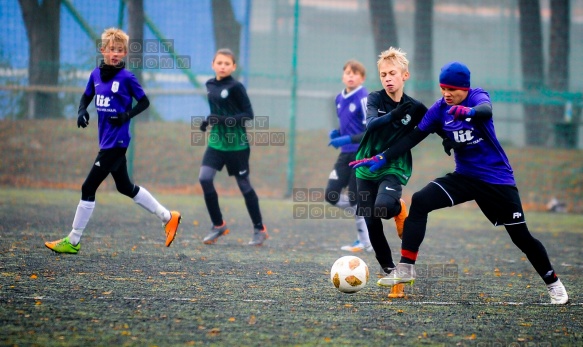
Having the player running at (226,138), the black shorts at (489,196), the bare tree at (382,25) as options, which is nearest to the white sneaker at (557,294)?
the black shorts at (489,196)

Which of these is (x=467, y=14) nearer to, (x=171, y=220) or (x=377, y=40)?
(x=377, y=40)

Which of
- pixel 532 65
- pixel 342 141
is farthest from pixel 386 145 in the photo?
pixel 532 65

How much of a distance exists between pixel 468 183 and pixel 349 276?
1.14 m

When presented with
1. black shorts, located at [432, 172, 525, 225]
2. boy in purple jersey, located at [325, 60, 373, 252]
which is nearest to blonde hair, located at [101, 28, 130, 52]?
boy in purple jersey, located at [325, 60, 373, 252]

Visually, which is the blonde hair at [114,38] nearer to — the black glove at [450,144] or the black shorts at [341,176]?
the black shorts at [341,176]

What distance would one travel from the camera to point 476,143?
19.0 feet

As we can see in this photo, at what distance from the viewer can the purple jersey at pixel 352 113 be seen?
883 centimetres

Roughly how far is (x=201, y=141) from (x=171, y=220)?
29.4 ft

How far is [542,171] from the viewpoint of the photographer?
55.8 feet

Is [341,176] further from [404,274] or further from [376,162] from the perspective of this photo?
[404,274]

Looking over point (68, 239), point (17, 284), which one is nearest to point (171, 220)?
point (68, 239)

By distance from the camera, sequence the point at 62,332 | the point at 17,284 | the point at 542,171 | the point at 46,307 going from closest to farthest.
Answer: the point at 62,332 < the point at 46,307 < the point at 17,284 < the point at 542,171

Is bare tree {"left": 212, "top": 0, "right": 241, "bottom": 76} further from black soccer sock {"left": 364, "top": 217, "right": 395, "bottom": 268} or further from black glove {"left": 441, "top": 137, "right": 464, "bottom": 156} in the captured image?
black glove {"left": 441, "top": 137, "right": 464, "bottom": 156}

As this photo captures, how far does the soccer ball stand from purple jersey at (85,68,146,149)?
289 cm
